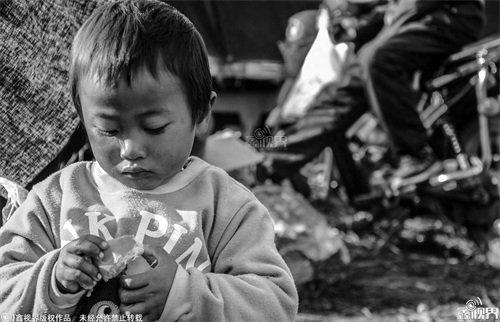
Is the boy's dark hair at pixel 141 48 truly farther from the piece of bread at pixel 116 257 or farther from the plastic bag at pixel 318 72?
the plastic bag at pixel 318 72

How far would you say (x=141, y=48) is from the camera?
131 cm

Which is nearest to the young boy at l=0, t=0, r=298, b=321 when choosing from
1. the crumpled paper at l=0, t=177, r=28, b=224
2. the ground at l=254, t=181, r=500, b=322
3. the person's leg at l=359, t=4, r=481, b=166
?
the crumpled paper at l=0, t=177, r=28, b=224

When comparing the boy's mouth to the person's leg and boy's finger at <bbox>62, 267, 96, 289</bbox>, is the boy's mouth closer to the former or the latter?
boy's finger at <bbox>62, 267, 96, 289</bbox>

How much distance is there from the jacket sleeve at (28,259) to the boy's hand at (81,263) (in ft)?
0.15

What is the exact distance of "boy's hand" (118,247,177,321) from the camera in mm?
1254

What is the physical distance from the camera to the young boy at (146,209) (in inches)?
50.4

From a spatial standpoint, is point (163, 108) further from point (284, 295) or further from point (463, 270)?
point (463, 270)

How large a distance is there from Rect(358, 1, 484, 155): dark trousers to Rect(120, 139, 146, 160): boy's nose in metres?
3.18

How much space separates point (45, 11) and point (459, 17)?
3.08 m

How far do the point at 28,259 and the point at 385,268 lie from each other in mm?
3047

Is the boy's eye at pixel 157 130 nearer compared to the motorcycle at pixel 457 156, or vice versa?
the boy's eye at pixel 157 130

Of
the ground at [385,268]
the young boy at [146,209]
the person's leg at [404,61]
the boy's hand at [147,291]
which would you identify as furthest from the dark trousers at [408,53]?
the boy's hand at [147,291]

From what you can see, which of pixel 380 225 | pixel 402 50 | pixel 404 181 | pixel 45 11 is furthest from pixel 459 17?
pixel 45 11

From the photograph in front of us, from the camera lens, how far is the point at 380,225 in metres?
4.74
